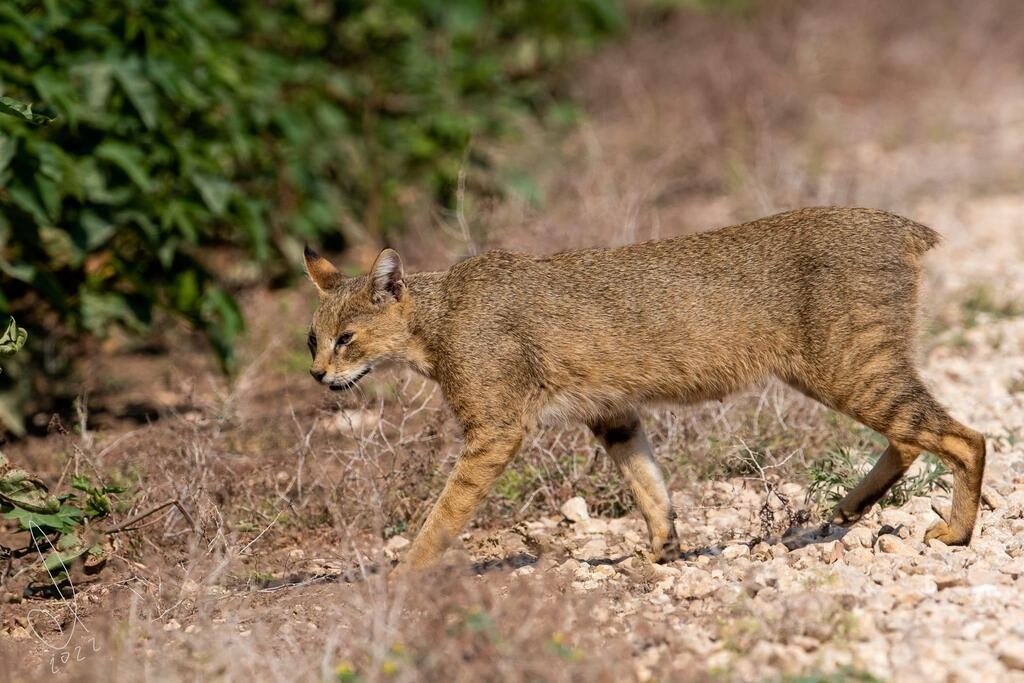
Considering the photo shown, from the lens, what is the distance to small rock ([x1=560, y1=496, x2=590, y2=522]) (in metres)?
7.02

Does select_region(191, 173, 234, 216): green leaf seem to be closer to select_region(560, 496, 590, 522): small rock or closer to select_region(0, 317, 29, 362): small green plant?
select_region(0, 317, 29, 362): small green plant

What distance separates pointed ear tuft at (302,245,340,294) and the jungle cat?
0.31 meters

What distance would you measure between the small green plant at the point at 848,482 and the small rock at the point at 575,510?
1.16 metres

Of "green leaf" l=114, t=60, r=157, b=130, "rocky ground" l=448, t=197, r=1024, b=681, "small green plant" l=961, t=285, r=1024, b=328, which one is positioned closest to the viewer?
"rocky ground" l=448, t=197, r=1024, b=681

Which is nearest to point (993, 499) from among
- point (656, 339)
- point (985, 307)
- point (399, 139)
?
point (656, 339)

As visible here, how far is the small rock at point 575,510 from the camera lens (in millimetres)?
7023

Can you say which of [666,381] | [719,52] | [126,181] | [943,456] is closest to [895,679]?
[943,456]

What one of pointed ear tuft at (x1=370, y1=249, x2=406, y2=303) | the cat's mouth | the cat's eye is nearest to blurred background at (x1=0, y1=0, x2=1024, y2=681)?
the cat's mouth

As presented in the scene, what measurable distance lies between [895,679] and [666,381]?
2064 mm

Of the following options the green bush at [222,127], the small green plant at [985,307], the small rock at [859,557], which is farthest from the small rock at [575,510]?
the small green plant at [985,307]

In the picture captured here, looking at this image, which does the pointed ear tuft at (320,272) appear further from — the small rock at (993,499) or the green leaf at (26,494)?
the small rock at (993,499)

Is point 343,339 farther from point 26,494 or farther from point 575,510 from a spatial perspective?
point 26,494

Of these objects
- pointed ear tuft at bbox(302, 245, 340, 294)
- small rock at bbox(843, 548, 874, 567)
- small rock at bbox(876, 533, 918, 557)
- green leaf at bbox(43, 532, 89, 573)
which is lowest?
green leaf at bbox(43, 532, 89, 573)

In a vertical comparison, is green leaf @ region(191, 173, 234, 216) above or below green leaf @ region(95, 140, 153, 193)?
below
